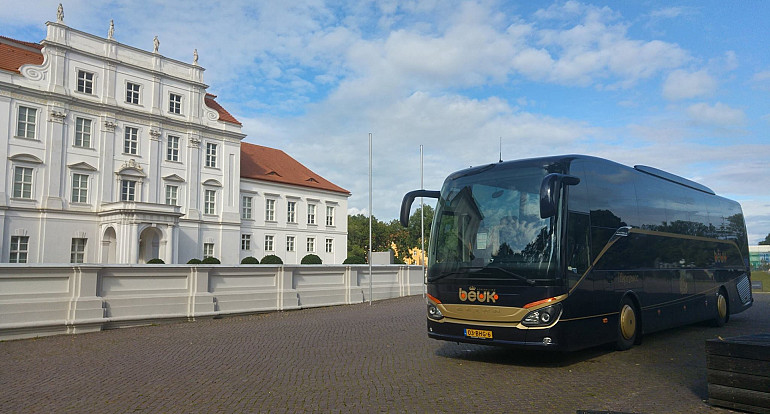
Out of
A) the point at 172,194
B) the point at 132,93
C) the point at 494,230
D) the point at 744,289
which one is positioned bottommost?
the point at 744,289

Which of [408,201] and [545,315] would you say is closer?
[545,315]

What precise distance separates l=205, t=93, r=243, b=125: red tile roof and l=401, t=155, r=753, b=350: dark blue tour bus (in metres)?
43.8

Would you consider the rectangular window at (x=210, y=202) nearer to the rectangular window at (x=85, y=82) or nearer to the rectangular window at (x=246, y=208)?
the rectangular window at (x=246, y=208)

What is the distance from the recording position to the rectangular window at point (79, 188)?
131 feet

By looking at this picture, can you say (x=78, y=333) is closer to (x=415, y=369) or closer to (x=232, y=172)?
(x=415, y=369)

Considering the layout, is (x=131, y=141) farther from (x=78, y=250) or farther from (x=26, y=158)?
(x=78, y=250)

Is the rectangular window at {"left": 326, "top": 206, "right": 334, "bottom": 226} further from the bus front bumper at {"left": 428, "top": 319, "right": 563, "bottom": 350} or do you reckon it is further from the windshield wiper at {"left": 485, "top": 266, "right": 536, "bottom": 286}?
the windshield wiper at {"left": 485, "top": 266, "right": 536, "bottom": 286}

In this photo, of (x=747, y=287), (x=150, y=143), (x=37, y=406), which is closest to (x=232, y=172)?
(x=150, y=143)

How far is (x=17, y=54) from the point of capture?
39.8 metres

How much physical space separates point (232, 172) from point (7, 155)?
17.2 metres

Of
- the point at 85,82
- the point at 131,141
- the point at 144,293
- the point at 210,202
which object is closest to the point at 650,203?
the point at 144,293

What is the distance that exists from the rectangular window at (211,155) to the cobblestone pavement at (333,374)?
122 feet

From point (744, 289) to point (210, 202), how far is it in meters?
41.1

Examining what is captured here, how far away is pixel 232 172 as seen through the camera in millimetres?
50125
